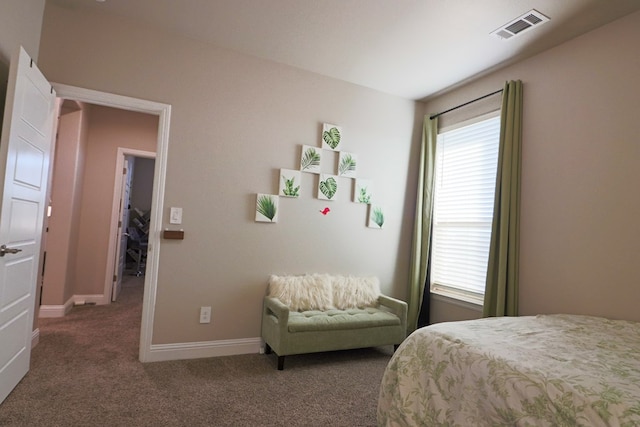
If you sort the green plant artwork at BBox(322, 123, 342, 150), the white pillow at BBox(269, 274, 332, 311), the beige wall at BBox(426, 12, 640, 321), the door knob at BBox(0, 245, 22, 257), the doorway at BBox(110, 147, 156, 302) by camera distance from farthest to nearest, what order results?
the doorway at BBox(110, 147, 156, 302) < the green plant artwork at BBox(322, 123, 342, 150) < the white pillow at BBox(269, 274, 332, 311) < the beige wall at BBox(426, 12, 640, 321) < the door knob at BBox(0, 245, 22, 257)

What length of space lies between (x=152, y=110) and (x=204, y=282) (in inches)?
60.1

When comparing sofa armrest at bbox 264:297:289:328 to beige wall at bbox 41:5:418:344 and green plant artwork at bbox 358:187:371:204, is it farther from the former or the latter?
green plant artwork at bbox 358:187:371:204

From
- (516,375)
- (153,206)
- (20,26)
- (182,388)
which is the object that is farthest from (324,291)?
(20,26)

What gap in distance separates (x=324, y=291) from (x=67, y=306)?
3.16 meters

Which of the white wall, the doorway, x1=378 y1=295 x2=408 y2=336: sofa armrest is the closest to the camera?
the white wall

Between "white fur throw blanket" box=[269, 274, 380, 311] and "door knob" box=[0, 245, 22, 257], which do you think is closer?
"door knob" box=[0, 245, 22, 257]

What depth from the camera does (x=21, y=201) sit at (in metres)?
2.17

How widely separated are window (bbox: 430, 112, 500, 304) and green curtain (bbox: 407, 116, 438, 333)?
0.08 m

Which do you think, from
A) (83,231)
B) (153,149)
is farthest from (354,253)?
(83,231)

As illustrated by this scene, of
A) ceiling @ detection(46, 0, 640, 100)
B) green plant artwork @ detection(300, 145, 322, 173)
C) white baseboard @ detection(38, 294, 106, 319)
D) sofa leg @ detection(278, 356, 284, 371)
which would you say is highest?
ceiling @ detection(46, 0, 640, 100)

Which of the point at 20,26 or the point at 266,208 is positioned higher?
the point at 20,26

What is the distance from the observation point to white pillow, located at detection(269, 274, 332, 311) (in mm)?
3217

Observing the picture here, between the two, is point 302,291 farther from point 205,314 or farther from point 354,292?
point 205,314

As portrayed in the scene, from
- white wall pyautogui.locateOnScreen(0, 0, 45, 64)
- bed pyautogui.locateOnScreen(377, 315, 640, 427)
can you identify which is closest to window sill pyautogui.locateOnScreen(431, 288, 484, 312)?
bed pyautogui.locateOnScreen(377, 315, 640, 427)
